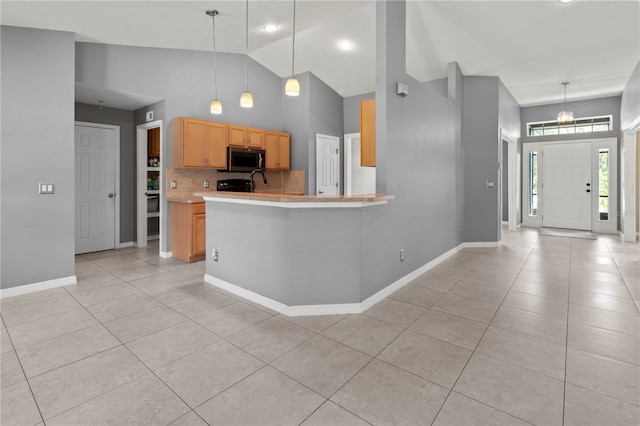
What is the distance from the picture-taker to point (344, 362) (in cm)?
216

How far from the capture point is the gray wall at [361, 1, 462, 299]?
332cm

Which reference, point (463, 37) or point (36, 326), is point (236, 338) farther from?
point (463, 37)

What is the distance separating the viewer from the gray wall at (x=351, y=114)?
699 cm

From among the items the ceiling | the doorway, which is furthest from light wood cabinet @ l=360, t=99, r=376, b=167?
the doorway

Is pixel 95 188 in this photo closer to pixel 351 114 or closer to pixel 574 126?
pixel 351 114

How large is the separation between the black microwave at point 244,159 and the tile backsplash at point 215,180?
0.40m

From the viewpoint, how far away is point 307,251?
2896 millimetres

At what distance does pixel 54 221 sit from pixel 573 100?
9828 millimetres

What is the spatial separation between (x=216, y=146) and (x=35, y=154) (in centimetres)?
225

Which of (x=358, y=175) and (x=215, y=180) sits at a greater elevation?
(x=358, y=175)

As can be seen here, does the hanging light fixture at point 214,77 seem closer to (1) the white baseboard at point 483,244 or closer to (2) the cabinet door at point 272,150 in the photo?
(2) the cabinet door at point 272,150

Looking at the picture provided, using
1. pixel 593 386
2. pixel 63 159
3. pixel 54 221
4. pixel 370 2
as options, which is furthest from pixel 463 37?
pixel 54 221

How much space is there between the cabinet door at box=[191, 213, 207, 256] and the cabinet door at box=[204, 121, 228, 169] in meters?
0.87

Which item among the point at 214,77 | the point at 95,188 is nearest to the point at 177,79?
the point at 214,77
